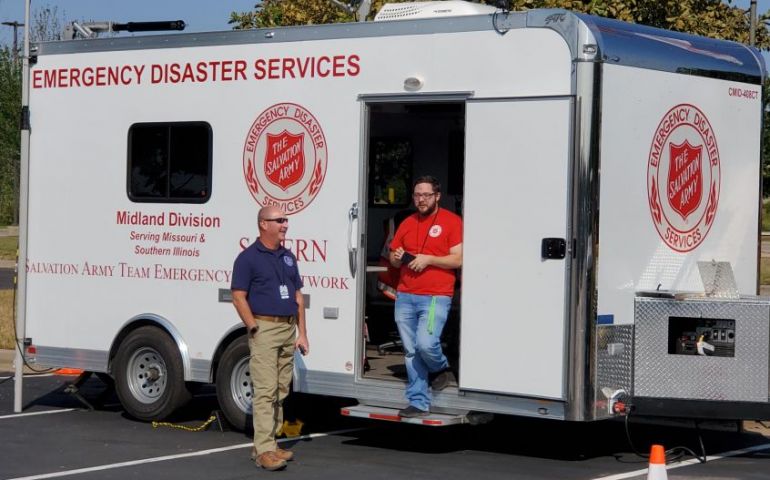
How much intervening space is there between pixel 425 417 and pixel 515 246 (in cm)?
133

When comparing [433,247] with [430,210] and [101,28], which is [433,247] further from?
[101,28]

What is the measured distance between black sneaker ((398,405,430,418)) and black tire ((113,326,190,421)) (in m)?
2.23

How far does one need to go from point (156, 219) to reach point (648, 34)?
4.22 meters

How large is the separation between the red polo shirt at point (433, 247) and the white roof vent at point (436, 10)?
1.43 m

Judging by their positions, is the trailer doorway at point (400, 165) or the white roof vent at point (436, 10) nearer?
the white roof vent at point (436, 10)

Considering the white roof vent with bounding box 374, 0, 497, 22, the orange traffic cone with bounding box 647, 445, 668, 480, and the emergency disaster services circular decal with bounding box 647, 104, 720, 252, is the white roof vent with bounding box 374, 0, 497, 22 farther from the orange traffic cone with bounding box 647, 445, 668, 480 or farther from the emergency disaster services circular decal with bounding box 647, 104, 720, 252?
the orange traffic cone with bounding box 647, 445, 668, 480

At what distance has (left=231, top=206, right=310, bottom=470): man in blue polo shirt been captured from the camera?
31.3 feet

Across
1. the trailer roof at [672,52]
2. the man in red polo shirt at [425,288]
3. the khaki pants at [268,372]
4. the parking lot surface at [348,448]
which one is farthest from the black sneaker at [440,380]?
the trailer roof at [672,52]

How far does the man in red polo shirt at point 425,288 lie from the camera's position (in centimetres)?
975

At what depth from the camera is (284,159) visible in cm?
1066

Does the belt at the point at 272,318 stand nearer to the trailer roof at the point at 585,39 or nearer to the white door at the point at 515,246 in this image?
the white door at the point at 515,246

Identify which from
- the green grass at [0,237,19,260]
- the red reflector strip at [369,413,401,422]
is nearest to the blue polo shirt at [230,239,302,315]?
the red reflector strip at [369,413,401,422]

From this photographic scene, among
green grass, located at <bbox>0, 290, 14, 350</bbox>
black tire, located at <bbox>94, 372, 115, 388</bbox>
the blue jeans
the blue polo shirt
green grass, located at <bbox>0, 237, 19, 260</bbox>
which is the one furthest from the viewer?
green grass, located at <bbox>0, 237, 19, 260</bbox>

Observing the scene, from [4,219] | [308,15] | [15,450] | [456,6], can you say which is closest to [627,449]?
[456,6]
